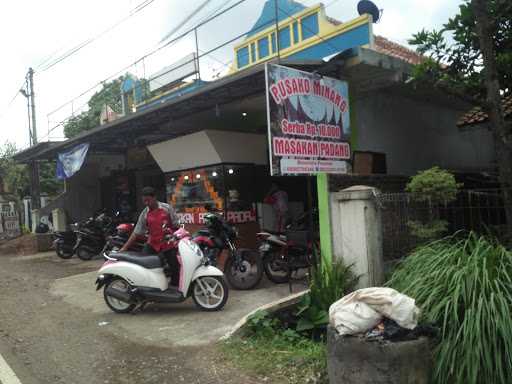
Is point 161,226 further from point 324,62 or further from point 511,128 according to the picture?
point 511,128

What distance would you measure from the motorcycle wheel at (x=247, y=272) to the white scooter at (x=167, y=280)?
108cm

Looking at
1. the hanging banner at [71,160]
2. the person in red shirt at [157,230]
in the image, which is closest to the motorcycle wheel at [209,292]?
the person in red shirt at [157,230]

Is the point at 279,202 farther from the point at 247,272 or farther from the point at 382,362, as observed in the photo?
the point at 382,362

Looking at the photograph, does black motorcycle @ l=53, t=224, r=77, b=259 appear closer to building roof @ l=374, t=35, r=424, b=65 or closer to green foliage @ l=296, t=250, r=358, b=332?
green foliage @ l=296, t=250, r=358, b=332

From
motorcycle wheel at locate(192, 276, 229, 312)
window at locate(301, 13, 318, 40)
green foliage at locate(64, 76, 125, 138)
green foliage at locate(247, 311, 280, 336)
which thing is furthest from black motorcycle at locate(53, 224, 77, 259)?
green foliage at locate(64, 76, 125, 138)

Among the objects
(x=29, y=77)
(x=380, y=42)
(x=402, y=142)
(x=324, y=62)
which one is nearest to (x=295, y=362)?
(x=324, y=62)

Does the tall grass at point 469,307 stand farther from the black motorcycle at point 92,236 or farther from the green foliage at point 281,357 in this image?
the black motorcycle at point 92,236

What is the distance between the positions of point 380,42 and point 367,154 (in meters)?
6.90

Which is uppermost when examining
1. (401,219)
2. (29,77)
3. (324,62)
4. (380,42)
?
(29,77)

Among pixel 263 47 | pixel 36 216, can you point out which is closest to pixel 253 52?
pixel 263 47

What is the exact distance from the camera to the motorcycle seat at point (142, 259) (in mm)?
6129

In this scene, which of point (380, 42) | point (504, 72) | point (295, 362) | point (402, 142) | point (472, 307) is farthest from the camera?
point (380, 42)

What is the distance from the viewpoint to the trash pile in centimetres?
335

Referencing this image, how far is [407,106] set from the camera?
958 centimetres
